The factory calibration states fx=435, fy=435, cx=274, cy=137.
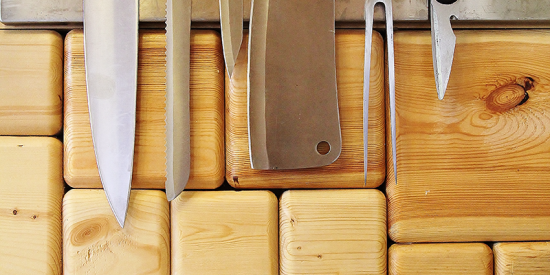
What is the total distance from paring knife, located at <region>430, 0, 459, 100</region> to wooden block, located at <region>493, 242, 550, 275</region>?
0.22 m

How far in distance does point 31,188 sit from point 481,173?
0.58 metres

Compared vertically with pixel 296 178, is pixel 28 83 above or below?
above

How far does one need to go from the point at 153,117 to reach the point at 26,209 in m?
0.20

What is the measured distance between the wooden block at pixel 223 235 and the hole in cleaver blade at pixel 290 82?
6 cm

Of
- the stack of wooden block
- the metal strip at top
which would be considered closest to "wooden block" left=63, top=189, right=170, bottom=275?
the stack of wooden block

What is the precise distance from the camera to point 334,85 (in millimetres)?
549

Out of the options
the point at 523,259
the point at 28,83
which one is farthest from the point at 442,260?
the point at 28,83

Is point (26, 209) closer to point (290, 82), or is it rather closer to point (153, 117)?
point (153, 117)

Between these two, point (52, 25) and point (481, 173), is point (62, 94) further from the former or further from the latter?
point (481, 173)

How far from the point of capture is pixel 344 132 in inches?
22.4

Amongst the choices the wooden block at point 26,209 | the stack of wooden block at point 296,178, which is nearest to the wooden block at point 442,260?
the stack of wooden block at point 296,178

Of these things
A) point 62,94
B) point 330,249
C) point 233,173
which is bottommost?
point 330,249

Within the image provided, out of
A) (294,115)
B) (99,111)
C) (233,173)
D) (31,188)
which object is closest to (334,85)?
(294,115)

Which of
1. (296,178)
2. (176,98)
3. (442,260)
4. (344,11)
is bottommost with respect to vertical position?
(442,260)
